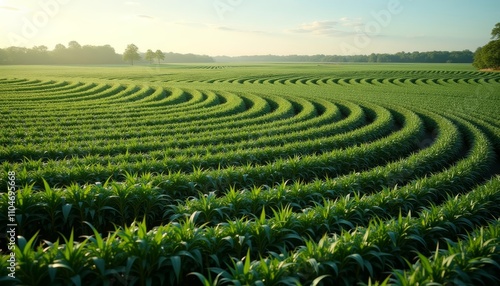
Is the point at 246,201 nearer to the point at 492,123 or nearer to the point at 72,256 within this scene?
the point at 72,256

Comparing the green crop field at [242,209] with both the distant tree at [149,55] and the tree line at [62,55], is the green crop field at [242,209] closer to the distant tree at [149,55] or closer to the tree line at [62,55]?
the distant tree at [149,55]

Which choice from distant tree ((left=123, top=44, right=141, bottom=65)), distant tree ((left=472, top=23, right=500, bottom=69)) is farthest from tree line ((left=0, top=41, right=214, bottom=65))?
distant tree ((left=472, top=23, right=500, bottom=69))

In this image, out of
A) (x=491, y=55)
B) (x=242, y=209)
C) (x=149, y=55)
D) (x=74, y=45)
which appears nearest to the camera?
(x=242, y=209)

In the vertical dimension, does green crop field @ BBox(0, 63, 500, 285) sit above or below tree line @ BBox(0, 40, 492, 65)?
below

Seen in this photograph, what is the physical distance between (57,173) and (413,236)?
26.0 feet

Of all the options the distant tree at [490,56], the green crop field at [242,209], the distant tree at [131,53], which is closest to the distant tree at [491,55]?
the distant tree at [490,56]

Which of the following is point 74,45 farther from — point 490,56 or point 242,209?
point 242,209

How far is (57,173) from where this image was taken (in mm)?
8258

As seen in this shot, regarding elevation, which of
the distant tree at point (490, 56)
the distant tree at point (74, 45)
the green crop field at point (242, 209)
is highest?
the distant tree at point (74, 45)

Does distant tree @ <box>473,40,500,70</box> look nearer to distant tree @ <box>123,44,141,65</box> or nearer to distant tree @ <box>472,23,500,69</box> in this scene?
distant tree @ <box>472,23,500,69</box>

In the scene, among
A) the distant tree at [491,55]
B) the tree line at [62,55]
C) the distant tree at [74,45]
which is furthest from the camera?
the distant tree at [74,45]

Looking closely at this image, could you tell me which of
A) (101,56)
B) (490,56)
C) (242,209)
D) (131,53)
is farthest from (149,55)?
(242,209)

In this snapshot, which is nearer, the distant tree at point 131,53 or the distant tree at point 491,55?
the distant tree at point 491,55

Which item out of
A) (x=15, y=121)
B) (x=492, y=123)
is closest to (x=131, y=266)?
(x=15, y=121)
